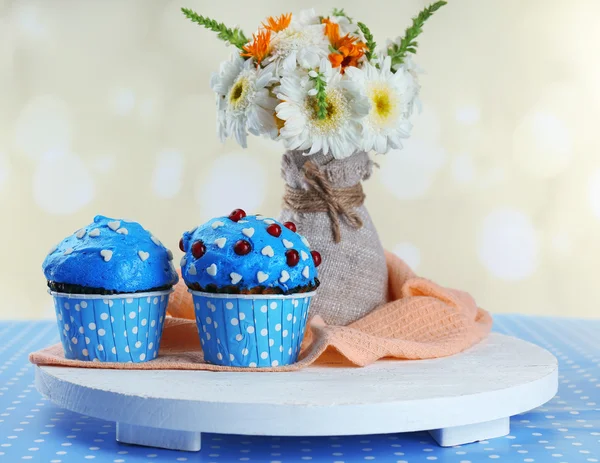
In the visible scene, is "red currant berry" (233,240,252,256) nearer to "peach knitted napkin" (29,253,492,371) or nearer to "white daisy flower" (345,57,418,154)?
"peach knitted napkin" (29,253,492,371)

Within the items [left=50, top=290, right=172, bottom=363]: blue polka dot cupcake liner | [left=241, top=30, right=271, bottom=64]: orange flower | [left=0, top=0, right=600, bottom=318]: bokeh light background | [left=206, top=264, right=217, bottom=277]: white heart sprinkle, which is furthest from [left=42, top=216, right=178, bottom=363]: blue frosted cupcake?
[left=0, top=0, right=600, bottom=318]: bokeh light background

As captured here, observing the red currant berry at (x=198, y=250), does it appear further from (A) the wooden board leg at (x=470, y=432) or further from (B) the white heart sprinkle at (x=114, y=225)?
(A) the wooden board leg at (x=470, y=432)

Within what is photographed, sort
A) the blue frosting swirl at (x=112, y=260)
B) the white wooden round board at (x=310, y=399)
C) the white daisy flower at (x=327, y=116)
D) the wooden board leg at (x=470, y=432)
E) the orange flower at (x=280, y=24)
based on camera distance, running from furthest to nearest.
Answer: the orange flower at (x=280, y=24)
the white daisy flower at (x=327, y=116)
the blue frosting swirl at (x=112, y=260)
the wooden board leg at (x=470, y=432)
the white wooden round board at (x=310, y=399)

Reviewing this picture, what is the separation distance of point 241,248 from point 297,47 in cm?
40

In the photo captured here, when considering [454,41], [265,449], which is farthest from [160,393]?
[454,41]

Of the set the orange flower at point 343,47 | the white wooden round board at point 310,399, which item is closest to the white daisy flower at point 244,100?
the orange flower at point 343,47

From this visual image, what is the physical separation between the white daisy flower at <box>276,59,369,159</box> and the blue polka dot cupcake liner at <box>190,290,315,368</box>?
261 millimetres

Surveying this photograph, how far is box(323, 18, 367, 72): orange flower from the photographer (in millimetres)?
1438

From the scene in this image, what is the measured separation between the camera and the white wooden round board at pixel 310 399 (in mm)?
1056

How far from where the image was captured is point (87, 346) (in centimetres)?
131

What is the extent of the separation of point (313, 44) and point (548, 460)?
77 cm

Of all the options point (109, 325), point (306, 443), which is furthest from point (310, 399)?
point (109, 325)

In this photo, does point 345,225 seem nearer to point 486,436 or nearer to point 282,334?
point 282,334

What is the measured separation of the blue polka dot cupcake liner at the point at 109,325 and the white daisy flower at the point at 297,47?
0.43 metres
